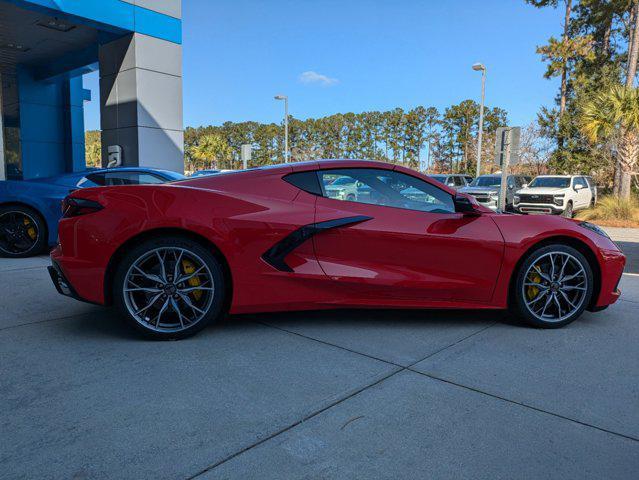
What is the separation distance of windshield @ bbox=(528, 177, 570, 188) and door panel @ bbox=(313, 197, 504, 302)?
52.6 feet

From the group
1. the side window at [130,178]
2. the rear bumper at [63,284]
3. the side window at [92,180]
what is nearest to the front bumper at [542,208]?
the side window at [130,178]

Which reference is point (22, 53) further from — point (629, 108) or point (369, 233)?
point (629, 108)

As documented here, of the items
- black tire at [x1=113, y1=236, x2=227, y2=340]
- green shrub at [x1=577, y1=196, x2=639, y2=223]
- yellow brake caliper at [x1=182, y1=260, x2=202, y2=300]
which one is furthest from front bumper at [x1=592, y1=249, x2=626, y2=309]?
green shrub at [x1=577, y1=196, x2=639, y2=223]

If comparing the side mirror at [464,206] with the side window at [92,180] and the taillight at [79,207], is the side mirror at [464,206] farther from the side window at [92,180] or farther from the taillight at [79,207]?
the side window at [92,180]

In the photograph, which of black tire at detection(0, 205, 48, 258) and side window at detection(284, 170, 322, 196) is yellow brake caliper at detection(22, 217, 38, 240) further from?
side window at detection(284, 170, 322, 196)

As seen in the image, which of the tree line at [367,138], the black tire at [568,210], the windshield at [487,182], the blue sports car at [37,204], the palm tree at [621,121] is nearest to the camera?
the blue sports car at [37,204]

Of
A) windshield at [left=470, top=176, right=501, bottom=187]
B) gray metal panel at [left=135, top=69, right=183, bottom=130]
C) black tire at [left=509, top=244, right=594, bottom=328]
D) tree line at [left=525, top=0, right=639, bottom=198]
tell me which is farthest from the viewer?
tree line at [left=525, top=0, right=639, bottom=198]

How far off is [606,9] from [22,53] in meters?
29.5

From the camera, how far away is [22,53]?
16.4 metres

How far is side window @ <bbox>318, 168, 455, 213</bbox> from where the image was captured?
12.1ft

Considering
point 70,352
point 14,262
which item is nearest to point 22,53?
point 14,262

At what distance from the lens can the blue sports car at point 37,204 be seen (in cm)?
674

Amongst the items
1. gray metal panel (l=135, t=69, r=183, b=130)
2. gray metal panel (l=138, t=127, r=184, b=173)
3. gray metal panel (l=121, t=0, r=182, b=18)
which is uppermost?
gray metal panel (l=121, t=0, r=182, b=18)

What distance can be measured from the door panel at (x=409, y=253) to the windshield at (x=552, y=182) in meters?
16.0
